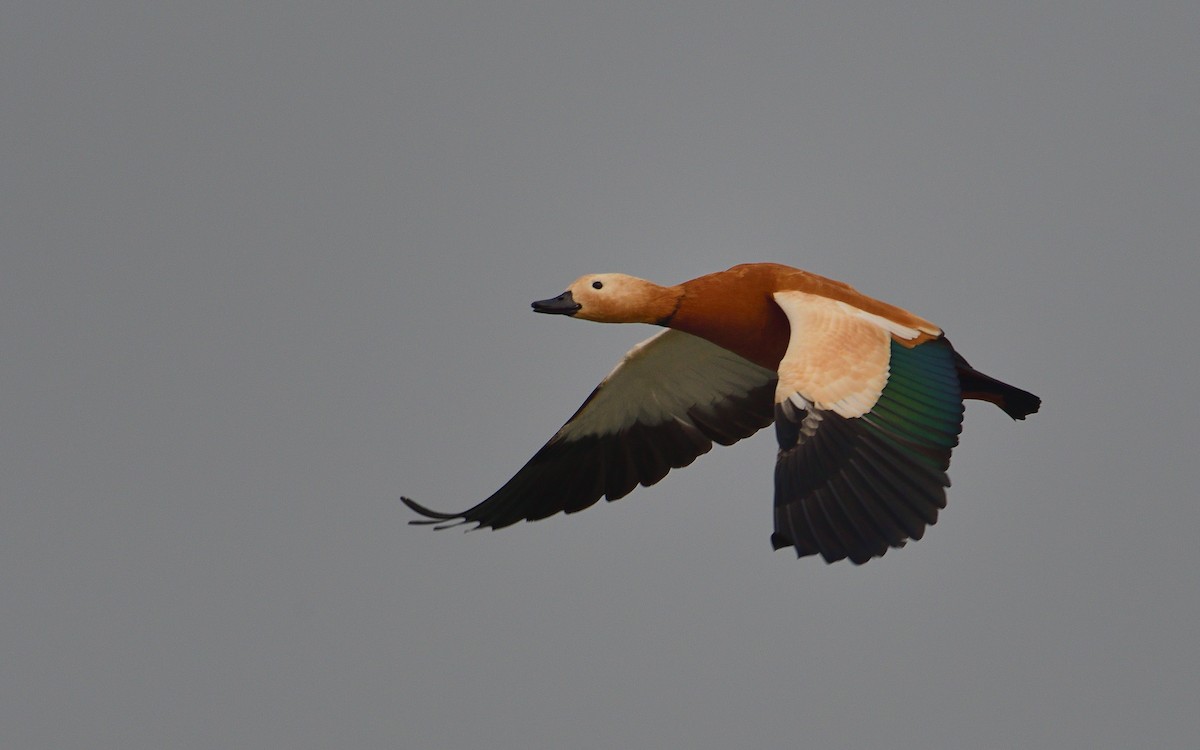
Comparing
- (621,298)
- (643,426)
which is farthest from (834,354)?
(643,426)

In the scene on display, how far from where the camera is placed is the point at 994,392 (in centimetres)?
1157

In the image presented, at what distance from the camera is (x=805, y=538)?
922cm

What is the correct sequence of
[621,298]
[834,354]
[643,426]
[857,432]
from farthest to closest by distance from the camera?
1. [643,426]
2. [621,298]
3. [834,354]
4. [857,432]

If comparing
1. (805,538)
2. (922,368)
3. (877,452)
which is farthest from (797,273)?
(805,538)

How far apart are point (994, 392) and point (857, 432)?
2080mm

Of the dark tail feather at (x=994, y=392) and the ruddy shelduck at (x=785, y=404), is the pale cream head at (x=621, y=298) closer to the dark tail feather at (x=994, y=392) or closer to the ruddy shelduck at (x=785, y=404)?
the ruddy shelduck at (x=785, y=404)

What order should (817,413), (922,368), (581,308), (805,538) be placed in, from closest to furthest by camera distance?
(805,538)
(817,413)
(922,368)
(581,308)

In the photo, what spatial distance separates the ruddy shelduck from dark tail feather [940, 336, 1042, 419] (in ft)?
0.04

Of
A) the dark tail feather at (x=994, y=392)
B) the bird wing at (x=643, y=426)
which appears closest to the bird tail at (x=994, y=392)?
the dark tail feather at (x=994, y=392)

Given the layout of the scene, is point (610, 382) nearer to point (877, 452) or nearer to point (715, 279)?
point (715, 279)

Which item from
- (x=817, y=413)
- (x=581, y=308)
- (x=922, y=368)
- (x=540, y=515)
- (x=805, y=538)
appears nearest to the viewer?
(x=805, y=538)

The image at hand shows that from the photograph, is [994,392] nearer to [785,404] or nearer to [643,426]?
[785,404]

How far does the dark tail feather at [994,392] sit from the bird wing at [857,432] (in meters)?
0.39

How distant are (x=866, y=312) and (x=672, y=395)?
2.30 meters
